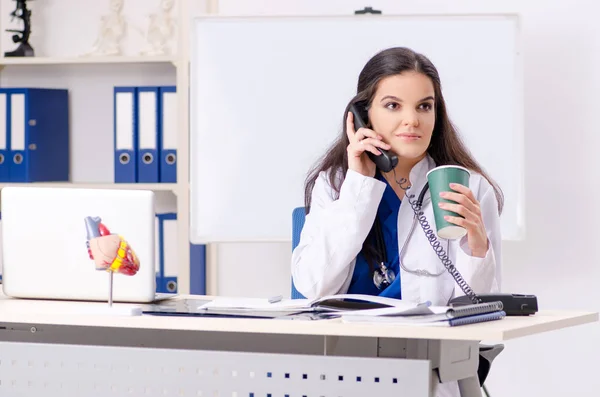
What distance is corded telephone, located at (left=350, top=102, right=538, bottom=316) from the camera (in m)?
1.93

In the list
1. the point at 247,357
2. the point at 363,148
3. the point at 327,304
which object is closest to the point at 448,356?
the point at 327,304

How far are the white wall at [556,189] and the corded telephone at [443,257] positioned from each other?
1.41m

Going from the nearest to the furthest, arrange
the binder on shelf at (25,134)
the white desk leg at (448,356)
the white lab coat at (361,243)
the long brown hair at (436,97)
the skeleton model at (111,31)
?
the white desk leg at (448,356), the white lab coat at (361,243), the long brown hair at (436,97), the binder on shelf at (25,134), the skeleton model at (111,31)

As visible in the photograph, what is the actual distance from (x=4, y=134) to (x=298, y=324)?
2440mm

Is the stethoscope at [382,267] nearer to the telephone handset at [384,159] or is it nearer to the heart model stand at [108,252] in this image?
the telephone handset at [384,159]

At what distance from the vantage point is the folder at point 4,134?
3.80m

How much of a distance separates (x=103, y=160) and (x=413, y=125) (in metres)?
2.07

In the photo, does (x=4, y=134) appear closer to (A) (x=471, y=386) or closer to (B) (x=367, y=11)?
(B) (x=367, y=11)

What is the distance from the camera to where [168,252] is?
371cm

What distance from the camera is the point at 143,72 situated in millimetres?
4008

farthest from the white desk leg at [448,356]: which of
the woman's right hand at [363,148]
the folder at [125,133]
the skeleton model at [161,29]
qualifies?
the skeleton model at [161,29]

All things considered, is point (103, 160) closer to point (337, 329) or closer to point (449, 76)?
point (449, 76)

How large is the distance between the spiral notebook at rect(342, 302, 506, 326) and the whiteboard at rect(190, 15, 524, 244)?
1663 mm

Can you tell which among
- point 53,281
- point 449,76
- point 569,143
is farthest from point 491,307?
point 569,143
